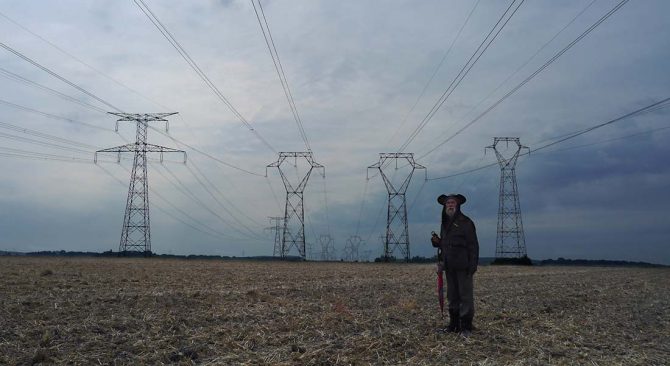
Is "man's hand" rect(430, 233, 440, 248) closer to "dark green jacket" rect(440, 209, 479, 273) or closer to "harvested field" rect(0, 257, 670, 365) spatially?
"dark green jacket" rect(440, 209, 479, 273)

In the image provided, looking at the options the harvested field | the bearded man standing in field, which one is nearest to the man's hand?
the bearded man standing in field

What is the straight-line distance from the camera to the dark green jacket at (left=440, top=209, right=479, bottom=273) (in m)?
12.3

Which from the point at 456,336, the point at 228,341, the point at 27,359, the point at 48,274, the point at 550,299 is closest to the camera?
the point at 27,359

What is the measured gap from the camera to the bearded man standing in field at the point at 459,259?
12125 millimetres

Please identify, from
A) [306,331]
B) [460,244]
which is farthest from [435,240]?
[306,331]

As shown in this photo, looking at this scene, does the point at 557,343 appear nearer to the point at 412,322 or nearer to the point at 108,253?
the point at 412,322

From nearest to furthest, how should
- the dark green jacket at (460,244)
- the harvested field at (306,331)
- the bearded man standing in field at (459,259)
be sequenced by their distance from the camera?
1. the harvested field at (306,331)
2. the bearded man standing in field at (459,259)
3. the dark green jacket at (460,244)

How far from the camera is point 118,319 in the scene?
13.1 meters

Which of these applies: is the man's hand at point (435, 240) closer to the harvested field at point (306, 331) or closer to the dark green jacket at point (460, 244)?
the dark green jacket at point (460, 244)

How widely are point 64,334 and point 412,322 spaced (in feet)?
21.4

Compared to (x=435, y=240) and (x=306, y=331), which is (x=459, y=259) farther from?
(x=306, y=331)

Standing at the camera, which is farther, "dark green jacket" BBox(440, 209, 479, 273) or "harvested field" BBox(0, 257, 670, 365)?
"dark green jacket" BBox(440, 209, 479, 273)

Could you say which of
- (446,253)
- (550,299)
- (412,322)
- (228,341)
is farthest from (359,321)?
(550,299)

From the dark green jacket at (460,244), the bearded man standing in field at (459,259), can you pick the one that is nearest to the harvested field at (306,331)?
the bearded man standing in field at (459,259)
